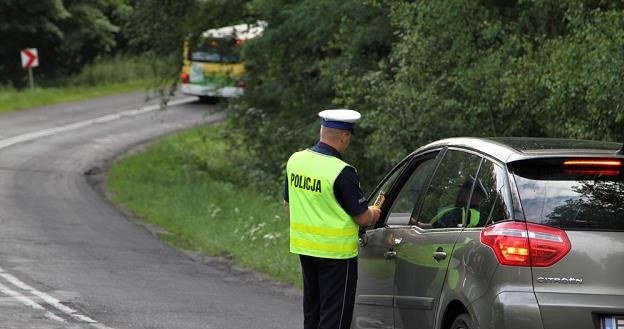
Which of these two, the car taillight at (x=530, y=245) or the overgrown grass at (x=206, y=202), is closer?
the car taillight at (x=530, y=245)

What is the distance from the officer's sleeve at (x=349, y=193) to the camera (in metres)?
7.75

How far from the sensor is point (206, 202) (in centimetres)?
2320

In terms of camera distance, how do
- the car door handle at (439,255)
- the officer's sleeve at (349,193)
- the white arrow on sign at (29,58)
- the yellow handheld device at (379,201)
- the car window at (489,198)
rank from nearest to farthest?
the car window at (489,198), the car door handle at (439,255), the officer's sleeve at (349,193), the yellow handheld device at (379,201), the white arrow on sign at (29,58)

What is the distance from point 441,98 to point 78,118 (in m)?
24.0

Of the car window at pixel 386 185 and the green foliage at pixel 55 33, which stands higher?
the car window at pixel 386 185

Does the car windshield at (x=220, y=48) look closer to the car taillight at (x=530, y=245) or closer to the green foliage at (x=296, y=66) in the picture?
the green foliage at (x=296, y=66)

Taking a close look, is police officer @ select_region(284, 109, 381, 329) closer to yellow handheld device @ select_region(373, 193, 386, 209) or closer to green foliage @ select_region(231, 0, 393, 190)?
yellow handheld device @ select_region(373, 193, 386, 209)

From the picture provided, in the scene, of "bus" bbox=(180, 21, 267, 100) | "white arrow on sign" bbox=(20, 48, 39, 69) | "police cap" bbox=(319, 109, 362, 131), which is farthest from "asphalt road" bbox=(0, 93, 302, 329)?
"white arrow on sign" bbox=(20, 48, 39, 69)

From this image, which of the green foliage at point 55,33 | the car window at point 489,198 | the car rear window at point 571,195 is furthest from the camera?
the green foliage at point 55,33

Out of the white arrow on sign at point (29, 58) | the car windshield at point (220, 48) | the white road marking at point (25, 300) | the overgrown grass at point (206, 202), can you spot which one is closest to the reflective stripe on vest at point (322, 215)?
the white road marking at point (25, 300)

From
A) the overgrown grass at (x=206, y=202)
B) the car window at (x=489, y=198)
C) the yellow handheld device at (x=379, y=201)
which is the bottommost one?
the overgrown grass at (x=206, y=202)

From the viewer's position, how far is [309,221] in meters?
7.89

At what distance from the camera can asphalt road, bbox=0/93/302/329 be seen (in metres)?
11.5

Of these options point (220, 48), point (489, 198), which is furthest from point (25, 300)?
point (220, 48)
